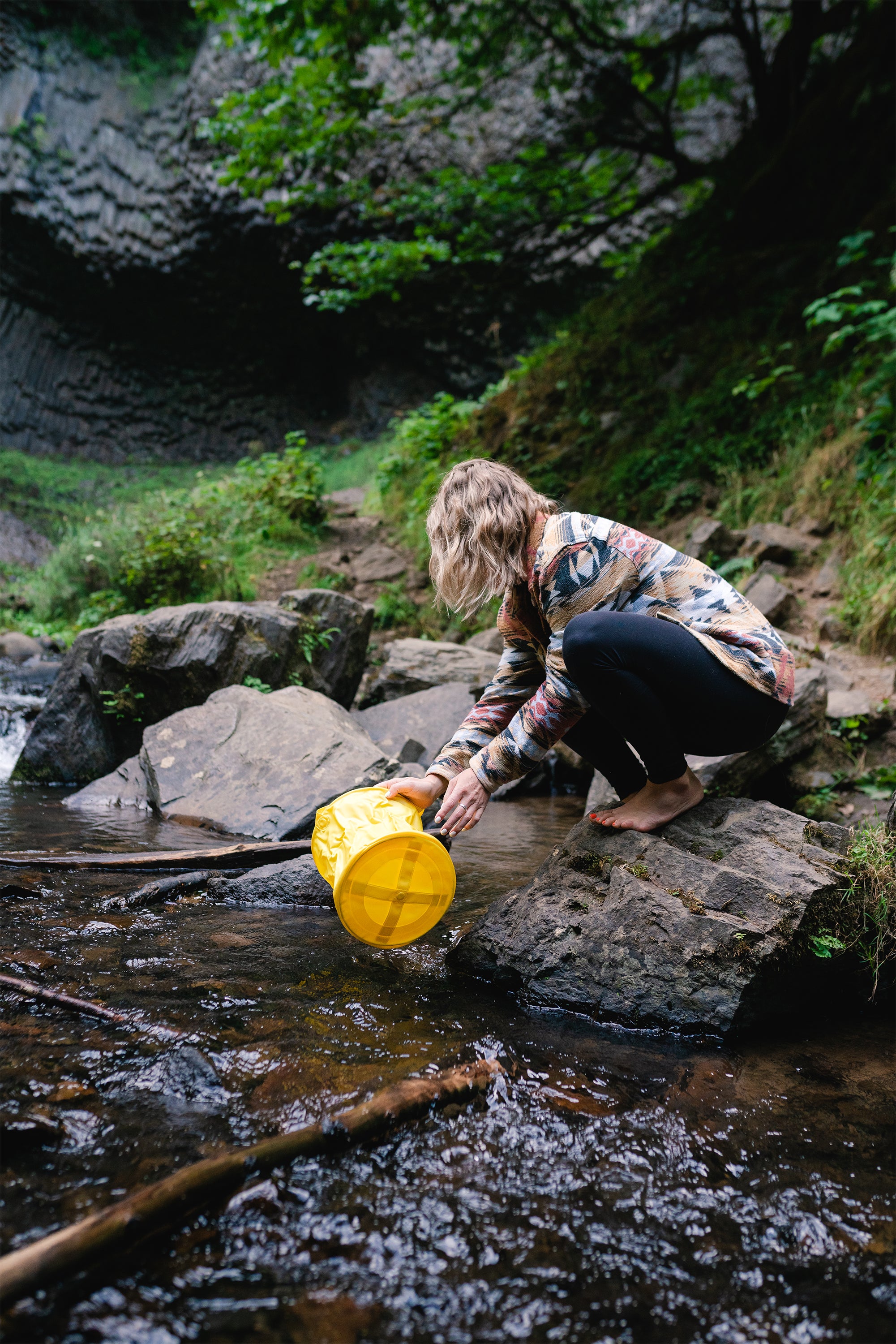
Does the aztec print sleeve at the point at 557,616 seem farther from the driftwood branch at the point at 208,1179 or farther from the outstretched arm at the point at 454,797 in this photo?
the driftwood branch at the point at 208,1179

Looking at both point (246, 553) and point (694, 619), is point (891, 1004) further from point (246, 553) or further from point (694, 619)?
point (246, 553)

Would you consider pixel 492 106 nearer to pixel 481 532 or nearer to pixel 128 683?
pixel 128 683

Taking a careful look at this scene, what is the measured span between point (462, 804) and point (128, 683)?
3465mm

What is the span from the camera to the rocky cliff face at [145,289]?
14.4m

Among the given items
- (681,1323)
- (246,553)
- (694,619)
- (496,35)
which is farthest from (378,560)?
(681,1323)

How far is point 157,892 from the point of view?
2.52m

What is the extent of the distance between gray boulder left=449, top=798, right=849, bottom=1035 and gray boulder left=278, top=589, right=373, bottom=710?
3569mm

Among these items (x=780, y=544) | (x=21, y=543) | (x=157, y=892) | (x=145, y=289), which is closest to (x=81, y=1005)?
(x=157, y=892)

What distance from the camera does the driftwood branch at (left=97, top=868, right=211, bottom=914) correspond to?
243cm

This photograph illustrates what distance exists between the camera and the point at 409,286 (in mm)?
13828

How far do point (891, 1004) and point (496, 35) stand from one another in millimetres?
8139

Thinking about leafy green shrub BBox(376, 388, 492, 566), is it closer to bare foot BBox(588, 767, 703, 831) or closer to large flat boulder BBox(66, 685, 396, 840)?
large flat boulder BBox(66, 685, 396, 840)

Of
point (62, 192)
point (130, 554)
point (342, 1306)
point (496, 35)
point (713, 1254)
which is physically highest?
point (496, 35)

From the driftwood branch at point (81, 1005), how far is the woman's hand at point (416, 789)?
72 cm
